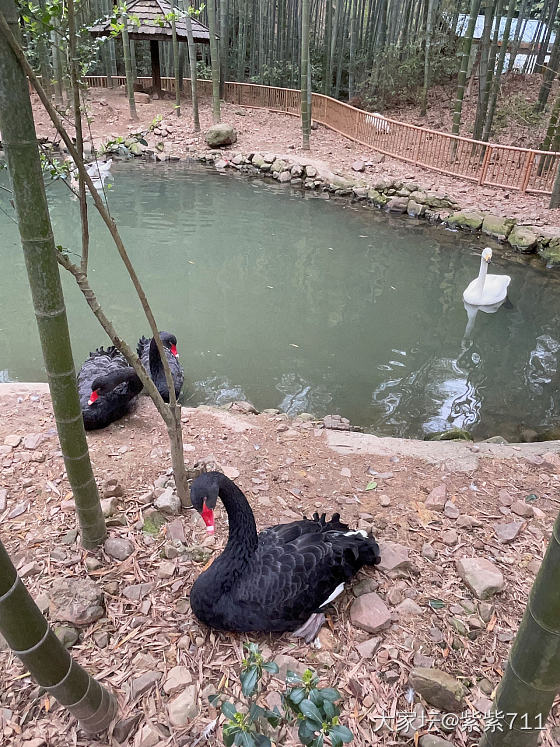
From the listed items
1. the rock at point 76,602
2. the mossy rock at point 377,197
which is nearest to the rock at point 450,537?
the rock at point 76,602

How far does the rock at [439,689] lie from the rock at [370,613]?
0.24 meters

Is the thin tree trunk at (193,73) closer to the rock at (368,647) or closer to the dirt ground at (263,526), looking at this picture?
the dirt ground at (263,526)

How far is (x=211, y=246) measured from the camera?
27.9 ft

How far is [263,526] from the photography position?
102 inches

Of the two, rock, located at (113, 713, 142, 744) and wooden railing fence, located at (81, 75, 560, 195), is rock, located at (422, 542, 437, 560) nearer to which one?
rock, located at (113, 713, 142, 744)

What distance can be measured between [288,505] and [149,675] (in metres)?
1.15

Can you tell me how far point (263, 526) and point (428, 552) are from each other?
2.64 feet

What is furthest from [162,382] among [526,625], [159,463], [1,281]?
[1,281]

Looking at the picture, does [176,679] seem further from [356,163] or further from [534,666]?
[356,163]

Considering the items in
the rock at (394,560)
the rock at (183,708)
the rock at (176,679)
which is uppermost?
the rock at (183,708)

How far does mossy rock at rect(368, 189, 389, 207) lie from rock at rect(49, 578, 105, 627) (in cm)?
983

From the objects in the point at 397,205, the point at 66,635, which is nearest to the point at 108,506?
the point at 66,635

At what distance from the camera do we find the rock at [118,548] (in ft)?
7.37

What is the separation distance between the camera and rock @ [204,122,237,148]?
13336 millimetres
